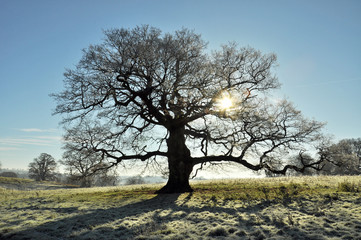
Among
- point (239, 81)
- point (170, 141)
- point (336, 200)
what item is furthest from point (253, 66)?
point (336, 200)

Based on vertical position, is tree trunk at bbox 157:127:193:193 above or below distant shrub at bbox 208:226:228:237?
above

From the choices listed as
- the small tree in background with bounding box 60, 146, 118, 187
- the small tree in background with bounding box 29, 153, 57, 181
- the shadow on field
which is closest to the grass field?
the shadow on field

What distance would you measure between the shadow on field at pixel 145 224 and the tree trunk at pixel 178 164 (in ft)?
18.7

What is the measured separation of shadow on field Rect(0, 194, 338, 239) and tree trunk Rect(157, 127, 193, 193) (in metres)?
5.69

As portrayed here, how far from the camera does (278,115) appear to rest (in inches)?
661

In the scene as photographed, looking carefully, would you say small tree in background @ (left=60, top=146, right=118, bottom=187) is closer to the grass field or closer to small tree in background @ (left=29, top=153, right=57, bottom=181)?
the grass field

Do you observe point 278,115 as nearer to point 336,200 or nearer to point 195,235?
point 336,200

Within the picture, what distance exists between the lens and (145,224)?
8.73m

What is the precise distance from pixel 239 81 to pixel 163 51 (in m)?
6.47

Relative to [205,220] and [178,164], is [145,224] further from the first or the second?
[178,164]

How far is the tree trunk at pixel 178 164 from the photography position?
57.8 ft

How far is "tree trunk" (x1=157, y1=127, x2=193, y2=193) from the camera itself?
1761cm

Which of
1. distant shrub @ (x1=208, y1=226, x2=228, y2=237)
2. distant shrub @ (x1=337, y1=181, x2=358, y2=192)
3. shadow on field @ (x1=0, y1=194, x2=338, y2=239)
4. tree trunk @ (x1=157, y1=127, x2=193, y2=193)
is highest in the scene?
tree trunk @ (x1=157, y1=127, x2=193, y2=193)

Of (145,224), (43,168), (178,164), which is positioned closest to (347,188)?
(178,164)
